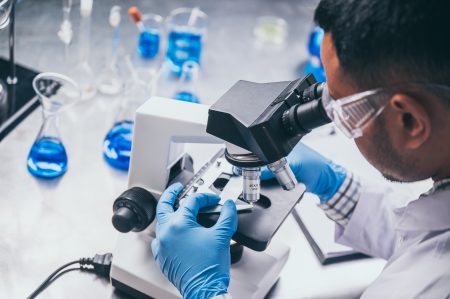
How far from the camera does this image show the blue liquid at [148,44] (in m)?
1.98

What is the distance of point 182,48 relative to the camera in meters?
1.97

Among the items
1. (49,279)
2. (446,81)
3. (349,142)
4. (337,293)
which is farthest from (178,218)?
(349,142)

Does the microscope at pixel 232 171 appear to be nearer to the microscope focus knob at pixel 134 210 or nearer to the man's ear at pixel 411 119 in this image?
the microscope focus knob at pixel 134 210

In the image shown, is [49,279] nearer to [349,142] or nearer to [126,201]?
[126,201]

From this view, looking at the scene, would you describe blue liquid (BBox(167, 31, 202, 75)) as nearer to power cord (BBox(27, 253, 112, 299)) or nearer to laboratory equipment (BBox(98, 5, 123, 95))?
laboratory equipment (BBox(98, 5, 123, 95))

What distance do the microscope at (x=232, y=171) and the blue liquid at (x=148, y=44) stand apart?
82 centimetres

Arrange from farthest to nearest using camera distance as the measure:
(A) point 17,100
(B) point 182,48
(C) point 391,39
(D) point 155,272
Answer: (B) point 182,48 → (A) point 17,100 → (D) point 155,272 → (C) point 391,39

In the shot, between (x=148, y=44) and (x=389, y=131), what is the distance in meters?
1.25

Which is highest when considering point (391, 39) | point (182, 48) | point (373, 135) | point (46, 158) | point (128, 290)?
point (391, 39)

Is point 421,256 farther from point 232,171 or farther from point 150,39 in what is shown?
point 150,39

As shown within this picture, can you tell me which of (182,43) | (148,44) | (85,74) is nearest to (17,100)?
(85,74)

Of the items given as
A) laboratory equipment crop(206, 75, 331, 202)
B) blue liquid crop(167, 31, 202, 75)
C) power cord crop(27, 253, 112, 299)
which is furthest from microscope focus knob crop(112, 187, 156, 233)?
blue liquid crop(167, 31, 202, 75)

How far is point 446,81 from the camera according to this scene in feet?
→ 2.81

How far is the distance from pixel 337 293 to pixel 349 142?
0.65 m
